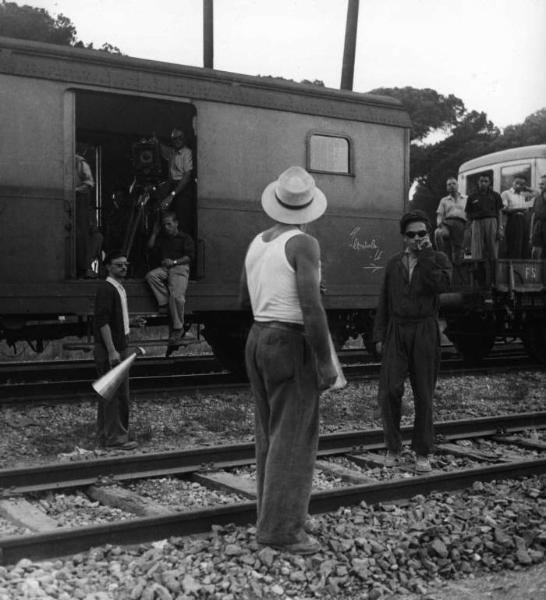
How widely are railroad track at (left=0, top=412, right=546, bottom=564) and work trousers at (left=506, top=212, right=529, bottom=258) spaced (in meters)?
6.68

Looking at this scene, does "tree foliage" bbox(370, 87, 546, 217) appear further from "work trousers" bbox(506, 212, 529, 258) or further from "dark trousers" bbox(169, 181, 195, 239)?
"dark trousers" bbox(169, 181, 195, 239)

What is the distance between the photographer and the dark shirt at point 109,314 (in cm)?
705

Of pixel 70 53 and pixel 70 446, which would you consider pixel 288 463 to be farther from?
pixel 70 53

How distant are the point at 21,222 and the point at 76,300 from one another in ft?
3.17

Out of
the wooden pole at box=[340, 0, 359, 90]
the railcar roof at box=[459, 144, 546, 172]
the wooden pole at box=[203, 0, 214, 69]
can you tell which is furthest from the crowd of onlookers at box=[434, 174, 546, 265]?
the wooden pole at box=[203, 0, 214, 69]

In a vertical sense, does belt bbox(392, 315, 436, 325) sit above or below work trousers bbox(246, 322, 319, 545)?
above

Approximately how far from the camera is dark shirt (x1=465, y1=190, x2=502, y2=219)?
40.8 ft

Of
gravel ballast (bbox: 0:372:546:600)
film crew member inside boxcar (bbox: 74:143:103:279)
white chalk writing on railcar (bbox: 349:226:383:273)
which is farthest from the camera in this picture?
white chalk writing on railcar (bbox: 349:226:383:273)

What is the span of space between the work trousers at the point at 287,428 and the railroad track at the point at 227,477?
0.54 m

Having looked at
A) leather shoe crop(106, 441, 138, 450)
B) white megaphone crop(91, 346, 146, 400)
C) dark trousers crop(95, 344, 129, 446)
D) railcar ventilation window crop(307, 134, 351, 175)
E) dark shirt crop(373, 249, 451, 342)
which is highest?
railcar ventilation window crop(307, 134, 351, 175)

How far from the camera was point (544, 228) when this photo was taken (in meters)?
13.2

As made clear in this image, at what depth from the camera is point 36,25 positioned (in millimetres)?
27000

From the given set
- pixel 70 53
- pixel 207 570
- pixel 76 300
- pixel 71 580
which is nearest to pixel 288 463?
pixel 207 570

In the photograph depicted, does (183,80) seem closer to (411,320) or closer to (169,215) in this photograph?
(169,215)
